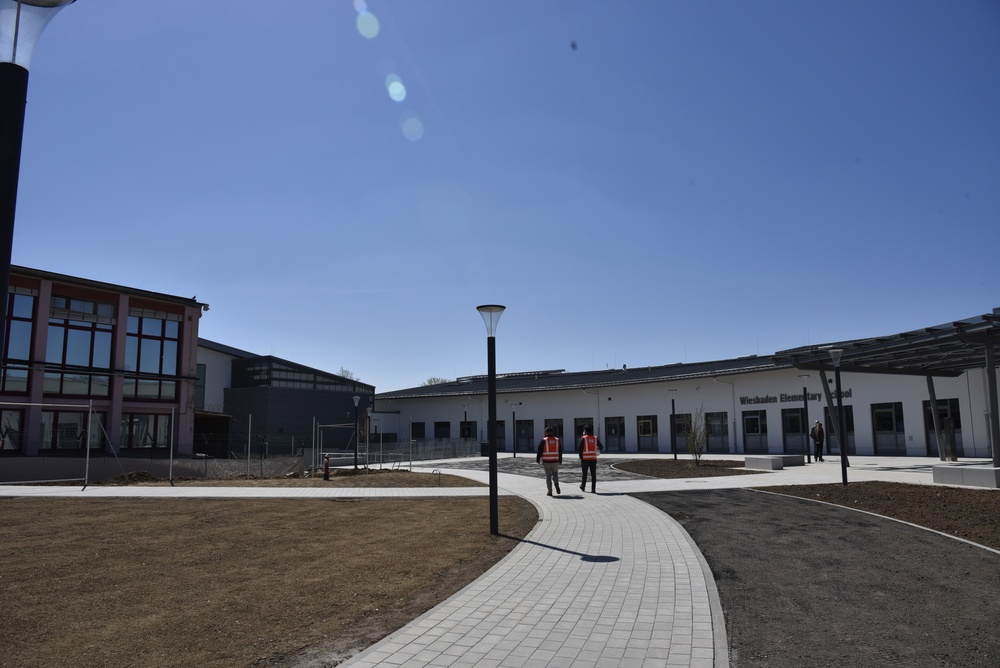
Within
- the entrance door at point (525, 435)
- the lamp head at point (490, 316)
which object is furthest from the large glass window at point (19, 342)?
the entrance door at point (525, 435)

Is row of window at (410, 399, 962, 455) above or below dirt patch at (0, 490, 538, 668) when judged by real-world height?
above

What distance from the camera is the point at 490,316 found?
12156mm

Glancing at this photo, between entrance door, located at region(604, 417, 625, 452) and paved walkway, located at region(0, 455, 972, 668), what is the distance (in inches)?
1342

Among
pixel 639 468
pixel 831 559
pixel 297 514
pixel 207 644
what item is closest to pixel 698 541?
pixel 831 559

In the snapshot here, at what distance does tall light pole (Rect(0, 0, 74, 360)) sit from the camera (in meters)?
2.88

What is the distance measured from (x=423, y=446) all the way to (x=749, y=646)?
33624 mm

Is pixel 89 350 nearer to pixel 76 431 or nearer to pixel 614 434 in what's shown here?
pixel 76 431

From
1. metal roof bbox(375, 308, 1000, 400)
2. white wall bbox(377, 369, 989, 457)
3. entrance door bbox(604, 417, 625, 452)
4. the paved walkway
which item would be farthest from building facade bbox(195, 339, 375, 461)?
the paved walkway

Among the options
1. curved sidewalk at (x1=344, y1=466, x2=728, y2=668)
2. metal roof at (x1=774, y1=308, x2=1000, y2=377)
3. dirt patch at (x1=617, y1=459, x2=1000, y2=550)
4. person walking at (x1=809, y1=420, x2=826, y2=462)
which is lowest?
curved sidewalk at (x1=344, y1=466, x2=728, y2=668)

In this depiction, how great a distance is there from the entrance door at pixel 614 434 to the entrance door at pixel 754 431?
8.97m

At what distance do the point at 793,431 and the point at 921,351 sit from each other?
1539 cm

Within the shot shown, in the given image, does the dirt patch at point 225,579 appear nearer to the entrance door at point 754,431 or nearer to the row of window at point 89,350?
the row of window at point 89,350

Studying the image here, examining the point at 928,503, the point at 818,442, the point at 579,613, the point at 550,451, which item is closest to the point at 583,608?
the point at 579,613

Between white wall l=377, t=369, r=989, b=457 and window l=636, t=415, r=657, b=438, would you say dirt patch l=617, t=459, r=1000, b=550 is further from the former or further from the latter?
window l=636, t=415, r=657, b=438
